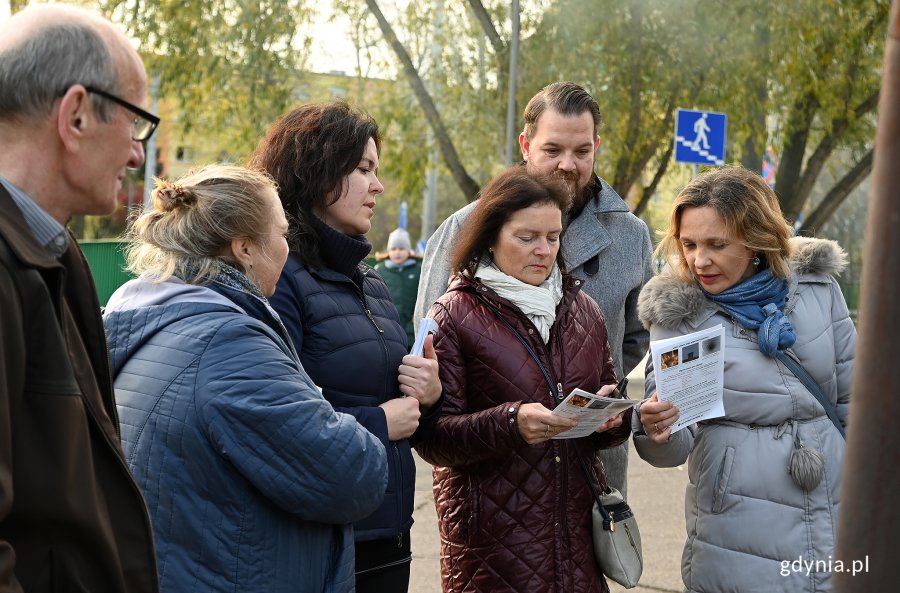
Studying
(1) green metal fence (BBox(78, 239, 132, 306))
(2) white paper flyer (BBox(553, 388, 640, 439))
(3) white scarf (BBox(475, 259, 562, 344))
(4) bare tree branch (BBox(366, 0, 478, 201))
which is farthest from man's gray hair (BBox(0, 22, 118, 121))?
(4) bare tree branch (BBox(366, 0, 478, 201))

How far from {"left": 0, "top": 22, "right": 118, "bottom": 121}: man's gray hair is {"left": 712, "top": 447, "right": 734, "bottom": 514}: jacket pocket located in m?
2.24

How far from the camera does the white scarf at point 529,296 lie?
3404 mm

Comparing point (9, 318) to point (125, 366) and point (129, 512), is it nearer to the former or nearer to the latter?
point (129, 512)

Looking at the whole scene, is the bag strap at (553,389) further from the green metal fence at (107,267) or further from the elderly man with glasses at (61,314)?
the green metal fence at (107,267)

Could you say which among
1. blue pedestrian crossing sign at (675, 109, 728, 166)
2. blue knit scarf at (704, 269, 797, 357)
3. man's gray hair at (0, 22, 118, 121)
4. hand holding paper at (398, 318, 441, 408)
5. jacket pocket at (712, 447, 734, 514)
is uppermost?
blue pedestrian crossing sign at (675, 109, 728, 166)

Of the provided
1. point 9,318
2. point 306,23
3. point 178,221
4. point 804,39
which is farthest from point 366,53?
point 9,318

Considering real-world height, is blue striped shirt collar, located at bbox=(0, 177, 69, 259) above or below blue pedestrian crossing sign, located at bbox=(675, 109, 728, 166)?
below

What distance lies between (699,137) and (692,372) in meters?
8.69

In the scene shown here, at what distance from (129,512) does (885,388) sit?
1213mm

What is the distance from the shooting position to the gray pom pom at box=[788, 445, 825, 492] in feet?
10.7

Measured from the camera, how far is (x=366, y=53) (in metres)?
14.2

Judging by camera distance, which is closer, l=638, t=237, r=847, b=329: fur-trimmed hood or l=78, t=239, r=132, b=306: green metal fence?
l=638, t=237, r=847, b=329: fur-trimmed hood

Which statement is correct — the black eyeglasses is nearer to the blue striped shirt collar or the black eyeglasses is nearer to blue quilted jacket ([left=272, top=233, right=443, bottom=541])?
the blue striped shirt collar

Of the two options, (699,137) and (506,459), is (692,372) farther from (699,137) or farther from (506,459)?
(699,137)
